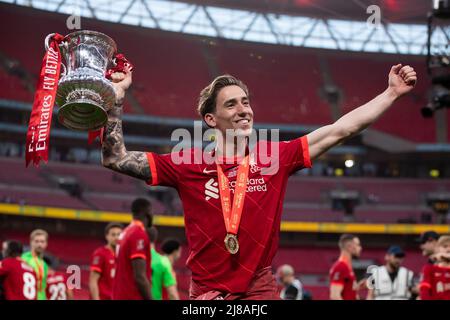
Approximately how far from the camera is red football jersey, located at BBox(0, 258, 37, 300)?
23.8ft

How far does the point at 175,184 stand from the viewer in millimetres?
3117

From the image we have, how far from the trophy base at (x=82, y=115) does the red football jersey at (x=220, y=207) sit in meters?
0.30

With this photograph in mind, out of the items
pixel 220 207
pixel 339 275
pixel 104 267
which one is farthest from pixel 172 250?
pixel 220 207

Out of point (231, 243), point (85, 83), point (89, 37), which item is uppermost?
point (89, 37)

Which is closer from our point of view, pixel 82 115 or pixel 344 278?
pixel 82 115

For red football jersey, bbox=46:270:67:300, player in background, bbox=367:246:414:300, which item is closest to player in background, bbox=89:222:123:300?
red football jersey, bbox=46:270:67:300

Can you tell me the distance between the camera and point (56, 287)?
8.20 meters

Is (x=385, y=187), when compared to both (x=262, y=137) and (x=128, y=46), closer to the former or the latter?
(x=128, y=46)

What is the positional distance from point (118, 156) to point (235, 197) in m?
0.55

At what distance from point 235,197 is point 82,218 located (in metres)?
23.0

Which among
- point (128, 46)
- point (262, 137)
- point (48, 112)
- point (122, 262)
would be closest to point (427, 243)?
point (122, 262)

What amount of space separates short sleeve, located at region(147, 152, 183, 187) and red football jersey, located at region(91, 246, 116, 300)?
15.1 ft

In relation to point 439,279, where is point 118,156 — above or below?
above

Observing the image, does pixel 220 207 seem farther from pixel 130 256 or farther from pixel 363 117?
pixel 130 256
